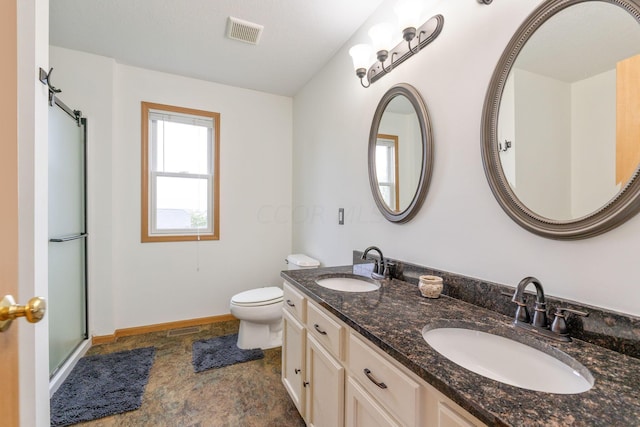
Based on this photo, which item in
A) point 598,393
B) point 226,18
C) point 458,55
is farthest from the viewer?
point 226,18

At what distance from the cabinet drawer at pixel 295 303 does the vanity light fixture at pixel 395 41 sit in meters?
1.38

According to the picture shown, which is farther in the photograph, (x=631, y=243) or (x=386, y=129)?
(x=386, y=129)

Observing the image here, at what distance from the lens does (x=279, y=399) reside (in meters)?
1.76

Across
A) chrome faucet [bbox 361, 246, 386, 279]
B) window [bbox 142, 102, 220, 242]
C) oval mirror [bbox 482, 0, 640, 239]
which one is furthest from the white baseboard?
oval mirror [bbox 482, 0, 640, 239]

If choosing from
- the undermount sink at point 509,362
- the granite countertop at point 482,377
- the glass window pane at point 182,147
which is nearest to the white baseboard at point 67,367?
the glass window pane at point 182,147

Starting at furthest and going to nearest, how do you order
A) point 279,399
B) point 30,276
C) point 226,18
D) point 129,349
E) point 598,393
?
point 129,349, point 226,18, point 279,399, point 30,276, point 598,393

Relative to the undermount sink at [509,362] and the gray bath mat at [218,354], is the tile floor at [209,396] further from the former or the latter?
the undermount sink at [509,362]

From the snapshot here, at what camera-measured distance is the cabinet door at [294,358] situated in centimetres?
145

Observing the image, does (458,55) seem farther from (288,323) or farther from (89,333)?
(89,333)

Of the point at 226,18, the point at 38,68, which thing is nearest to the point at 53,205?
the point at 38,68

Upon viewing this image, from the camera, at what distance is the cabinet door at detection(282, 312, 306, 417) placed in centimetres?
145

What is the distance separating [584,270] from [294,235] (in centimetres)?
259

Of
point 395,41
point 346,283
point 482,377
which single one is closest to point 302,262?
point 346,283

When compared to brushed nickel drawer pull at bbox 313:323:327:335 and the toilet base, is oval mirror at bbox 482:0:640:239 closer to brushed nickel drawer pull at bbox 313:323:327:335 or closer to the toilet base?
brushed nickel drawer pull at bbox 313:323:327:335
